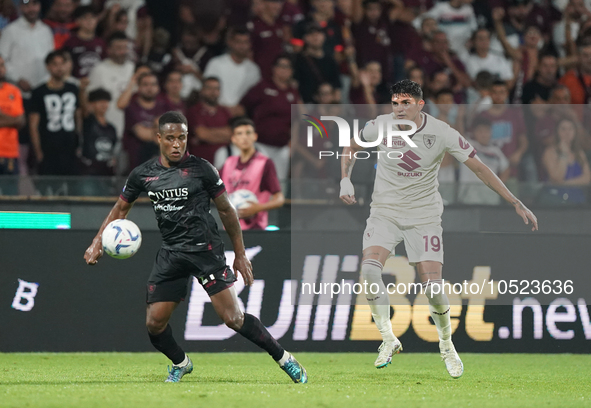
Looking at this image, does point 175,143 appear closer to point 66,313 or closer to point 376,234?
point 376,234

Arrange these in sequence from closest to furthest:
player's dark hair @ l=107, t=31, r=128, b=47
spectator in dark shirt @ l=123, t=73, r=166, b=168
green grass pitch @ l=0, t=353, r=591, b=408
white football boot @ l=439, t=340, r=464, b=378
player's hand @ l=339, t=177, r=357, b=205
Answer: green grass pitch @ l=0, t=353, r=591, b=408, white football boot @ l=439, t=340, r=464, b=378, player's hand @ l=339, t=177, r=357, b=205, spectator in dark shirt @ l=123, t=73, r=166, b=168, player's dark hair @ l=107, t=31, r=128, b=47

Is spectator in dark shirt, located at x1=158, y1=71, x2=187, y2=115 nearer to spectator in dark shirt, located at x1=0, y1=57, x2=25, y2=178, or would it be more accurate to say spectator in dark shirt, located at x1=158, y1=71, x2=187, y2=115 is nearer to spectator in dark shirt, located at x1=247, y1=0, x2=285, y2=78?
spectator in dark shirt, located at x1=247, y1=0, x2=285, y2=78

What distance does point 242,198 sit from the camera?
369 inches

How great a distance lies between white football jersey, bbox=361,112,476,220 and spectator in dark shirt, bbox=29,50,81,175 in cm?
465

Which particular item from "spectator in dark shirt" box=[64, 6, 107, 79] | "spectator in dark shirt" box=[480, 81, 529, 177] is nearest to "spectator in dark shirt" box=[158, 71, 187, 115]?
"spectator in dark shirt" box=[64, 6, 107, 79]

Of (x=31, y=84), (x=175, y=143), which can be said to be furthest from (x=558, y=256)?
(x=31, y=84)

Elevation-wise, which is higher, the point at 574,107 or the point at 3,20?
the point at 3,20

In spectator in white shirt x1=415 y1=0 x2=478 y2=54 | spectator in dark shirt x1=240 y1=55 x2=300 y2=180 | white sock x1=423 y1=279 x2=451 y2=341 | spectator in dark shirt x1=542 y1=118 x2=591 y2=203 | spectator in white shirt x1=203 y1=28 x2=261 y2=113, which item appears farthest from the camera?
spectator in white shirt x1=415 y1=0 x2=478 y2=54

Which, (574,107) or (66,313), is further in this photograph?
(574,107)

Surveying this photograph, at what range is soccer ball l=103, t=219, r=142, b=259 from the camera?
6.64 meters

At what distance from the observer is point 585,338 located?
31.1 ft

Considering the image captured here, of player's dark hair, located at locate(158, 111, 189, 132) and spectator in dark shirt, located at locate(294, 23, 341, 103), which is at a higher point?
spectator in dark shirt, located at locate(294, 23, 341, 103)

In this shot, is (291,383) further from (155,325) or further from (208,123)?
(208,123)

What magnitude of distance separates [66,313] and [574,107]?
6.84 m
